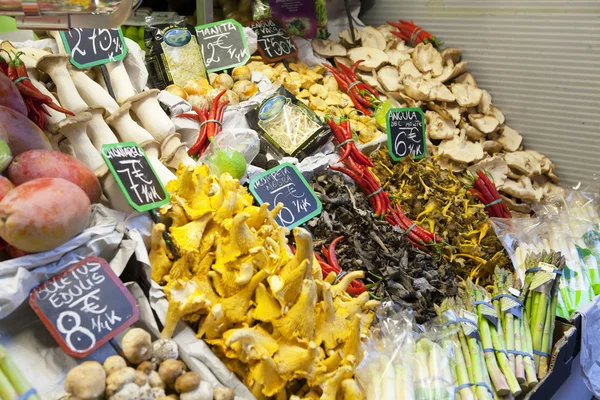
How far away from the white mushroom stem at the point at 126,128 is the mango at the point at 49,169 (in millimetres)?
469

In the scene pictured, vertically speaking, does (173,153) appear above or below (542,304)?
above

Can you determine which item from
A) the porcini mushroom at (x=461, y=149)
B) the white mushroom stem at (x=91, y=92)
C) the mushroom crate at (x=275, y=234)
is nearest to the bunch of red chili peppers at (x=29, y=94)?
the mushroom crate at (x=275, y=234)

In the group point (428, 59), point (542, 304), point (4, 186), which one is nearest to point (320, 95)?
point (428, 59)

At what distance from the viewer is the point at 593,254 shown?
3182 millimetres

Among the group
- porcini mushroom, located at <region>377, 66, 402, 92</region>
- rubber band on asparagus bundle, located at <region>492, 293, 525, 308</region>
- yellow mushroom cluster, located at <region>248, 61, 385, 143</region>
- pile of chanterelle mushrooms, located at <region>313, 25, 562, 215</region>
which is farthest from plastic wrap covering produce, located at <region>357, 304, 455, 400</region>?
porcini mushroom, located at <region>377, 66, 402, 92</region>

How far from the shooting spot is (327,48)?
13.6ft

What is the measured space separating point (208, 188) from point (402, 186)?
58.8 inches

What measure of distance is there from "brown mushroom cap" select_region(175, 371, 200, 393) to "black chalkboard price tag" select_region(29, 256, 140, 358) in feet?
0.81

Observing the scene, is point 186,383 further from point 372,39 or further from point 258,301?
point 372,39

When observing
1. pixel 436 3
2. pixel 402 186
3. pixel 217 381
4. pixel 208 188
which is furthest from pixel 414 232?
pixel 436 3

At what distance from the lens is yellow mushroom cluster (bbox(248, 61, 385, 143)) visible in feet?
11.5

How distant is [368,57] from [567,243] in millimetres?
1937

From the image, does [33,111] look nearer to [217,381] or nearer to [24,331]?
[24,331]

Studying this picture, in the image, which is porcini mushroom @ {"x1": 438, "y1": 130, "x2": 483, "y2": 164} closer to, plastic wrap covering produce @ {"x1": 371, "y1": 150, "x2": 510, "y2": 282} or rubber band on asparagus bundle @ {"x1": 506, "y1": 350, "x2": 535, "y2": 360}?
plastic wrap covering produce @ {"x1": 371, "y1": 150, "x2": 510, "y2": 282}
